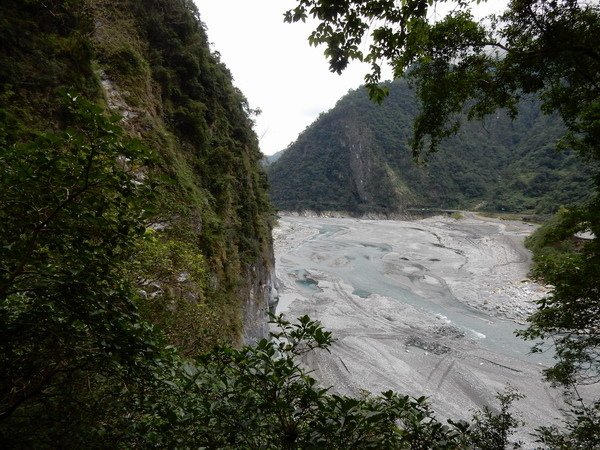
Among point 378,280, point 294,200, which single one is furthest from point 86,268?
point 294,200

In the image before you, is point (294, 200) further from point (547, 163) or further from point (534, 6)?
point (534, 6)

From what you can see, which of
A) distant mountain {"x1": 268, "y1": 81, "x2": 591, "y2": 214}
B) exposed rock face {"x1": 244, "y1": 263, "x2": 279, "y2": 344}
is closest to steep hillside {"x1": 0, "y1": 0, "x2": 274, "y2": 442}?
exposed rock face {"x1": 244, "y1": 263, "x2": 279, "y2": 344}

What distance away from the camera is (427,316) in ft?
81.4

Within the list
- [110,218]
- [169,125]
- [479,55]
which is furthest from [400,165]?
[110,218]

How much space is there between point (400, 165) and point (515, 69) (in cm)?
11804

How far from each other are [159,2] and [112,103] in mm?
6573

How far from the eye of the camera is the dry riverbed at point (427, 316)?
16.6 meters

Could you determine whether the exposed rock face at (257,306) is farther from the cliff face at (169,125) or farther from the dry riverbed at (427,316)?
the dry riverbed at (427,316)

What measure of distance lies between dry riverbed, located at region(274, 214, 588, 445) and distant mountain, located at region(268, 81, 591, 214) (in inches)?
2095

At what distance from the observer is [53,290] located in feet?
7.27

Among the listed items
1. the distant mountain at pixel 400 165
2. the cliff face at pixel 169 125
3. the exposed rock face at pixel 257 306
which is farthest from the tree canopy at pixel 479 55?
the distant mountain at pixel 400 165

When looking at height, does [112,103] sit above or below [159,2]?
below

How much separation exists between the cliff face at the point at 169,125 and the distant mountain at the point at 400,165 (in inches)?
3460

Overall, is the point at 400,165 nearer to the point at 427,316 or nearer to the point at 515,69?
the point at 427,316
